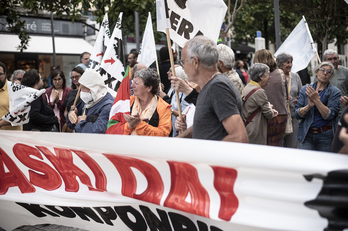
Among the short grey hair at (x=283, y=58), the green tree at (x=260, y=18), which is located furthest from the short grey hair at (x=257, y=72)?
the green tree at (x=260, y=18)

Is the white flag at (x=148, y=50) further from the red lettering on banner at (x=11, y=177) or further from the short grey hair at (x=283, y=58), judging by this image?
the red lettering on banner at (x=11, y=177)

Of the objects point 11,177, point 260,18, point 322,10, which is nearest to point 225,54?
point 11,177

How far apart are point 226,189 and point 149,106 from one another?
226cm

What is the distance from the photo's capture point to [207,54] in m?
3.09

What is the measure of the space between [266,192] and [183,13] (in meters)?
2.54

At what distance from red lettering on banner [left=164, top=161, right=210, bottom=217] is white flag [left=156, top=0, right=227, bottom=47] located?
1.87 metres

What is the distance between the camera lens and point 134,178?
3.22m

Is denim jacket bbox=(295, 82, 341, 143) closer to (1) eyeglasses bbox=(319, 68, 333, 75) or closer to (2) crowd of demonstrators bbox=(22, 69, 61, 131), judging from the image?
(1) eyeglasses bbox=(319, 68, 333, 75)

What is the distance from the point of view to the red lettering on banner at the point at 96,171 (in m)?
3.50

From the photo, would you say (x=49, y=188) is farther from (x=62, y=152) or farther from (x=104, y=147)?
(x=104, y=147)

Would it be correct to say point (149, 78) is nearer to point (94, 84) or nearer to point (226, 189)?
point (94, 84)

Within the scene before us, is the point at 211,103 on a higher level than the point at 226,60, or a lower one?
lower

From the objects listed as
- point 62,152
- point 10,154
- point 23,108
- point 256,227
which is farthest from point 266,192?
point 23,108

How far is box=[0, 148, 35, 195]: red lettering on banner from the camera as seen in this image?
419cm
